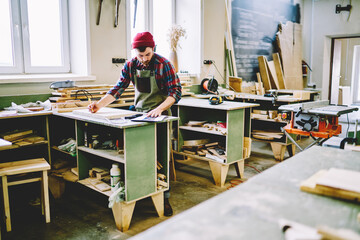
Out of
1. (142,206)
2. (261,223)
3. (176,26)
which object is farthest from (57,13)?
(261,223)

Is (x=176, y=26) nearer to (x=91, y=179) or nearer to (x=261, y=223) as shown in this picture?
(x=91, y=179)

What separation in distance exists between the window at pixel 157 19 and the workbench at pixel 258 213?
14.1 feet

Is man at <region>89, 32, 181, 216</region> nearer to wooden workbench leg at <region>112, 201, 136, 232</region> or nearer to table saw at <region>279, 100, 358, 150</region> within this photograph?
wooden workbench leg at <region>112, 201, 136, 232</region>

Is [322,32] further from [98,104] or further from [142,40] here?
[98,104]

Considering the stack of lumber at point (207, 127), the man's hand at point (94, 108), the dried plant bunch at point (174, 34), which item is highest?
the dried plant bunch at point (174, 34)

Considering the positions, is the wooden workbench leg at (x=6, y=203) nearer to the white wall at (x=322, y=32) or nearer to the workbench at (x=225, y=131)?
the workbench at (x=225, y=131)

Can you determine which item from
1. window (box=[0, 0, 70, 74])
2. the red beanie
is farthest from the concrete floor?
the red beanie

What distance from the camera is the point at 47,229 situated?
3.03 metres

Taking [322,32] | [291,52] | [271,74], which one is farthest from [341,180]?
[322,32]

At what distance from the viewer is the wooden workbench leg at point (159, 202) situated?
3195 mm

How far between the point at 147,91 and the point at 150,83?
0.10m

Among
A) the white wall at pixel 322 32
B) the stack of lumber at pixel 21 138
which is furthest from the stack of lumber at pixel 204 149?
the white wall at pixel 322 32

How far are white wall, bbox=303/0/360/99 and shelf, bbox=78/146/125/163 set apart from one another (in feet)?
25.4

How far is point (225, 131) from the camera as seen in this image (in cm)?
412
